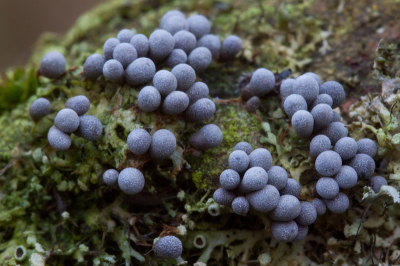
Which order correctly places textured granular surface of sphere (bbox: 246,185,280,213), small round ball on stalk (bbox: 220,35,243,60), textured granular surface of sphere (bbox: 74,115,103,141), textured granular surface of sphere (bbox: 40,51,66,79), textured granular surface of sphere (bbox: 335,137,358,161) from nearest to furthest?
textured granular surface of sphere (bbox: 246,185,280,213) → textured granular surface of sphere (bbox: 335,137,358,161) → textured granular surface of sphere (bbox: 74,115,103,141) → textured granular surface of sphere (bbox: 40,51,66,79) → small round ball on stalk (bbox: 220,35,243,60)

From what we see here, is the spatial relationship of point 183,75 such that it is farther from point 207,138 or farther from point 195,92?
point 207,138

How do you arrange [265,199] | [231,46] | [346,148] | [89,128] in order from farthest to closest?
[231,46]
[89,128]
[346,148]
[265,199]

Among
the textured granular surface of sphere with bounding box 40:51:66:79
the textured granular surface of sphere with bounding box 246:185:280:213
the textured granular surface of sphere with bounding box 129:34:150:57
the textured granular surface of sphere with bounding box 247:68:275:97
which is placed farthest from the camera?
the textured granular surface of sphere with bounding box 40:51:66:79

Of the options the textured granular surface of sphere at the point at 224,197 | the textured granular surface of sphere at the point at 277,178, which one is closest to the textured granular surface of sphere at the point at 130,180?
the textured granular surface of sphere at the point at 224,197

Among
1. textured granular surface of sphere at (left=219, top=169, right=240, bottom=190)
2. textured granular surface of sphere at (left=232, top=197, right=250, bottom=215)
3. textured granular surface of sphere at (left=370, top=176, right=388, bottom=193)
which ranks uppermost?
textured granular surface of sphere at (left=219, top=169, right=240, bottom=190)

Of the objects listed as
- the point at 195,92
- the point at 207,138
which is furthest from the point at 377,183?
the point at 195,92

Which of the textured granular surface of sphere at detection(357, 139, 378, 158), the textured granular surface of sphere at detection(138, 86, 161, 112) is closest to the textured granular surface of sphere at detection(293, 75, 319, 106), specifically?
the textured granular surface of sphere at detection(357, 139, 378, 158)

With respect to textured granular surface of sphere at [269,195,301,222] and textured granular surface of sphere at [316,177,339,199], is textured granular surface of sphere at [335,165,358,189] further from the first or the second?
textured granular surface of sphere at [269,195,301,222]

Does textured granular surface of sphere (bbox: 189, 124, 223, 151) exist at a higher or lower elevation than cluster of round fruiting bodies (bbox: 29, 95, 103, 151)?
lower
